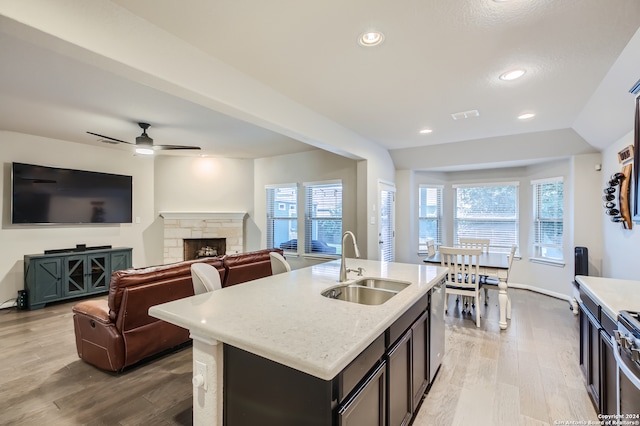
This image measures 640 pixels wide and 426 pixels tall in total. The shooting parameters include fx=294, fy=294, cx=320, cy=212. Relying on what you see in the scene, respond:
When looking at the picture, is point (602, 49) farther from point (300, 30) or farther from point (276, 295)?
point (276, 295)

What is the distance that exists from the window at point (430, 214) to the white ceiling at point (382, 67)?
89.5 inches

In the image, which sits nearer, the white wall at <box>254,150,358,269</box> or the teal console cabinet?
the teal console cabinet

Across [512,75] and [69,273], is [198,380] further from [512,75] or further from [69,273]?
[69,273]

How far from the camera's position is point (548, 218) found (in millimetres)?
5289

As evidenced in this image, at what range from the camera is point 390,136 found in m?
4.72

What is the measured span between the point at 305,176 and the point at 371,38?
12.7ft

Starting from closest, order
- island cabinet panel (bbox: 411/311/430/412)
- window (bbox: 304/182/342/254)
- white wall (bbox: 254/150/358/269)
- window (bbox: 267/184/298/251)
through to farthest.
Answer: island cabinet panel (bbox: 411/311/430/412) → white wall (bbox: 254/150/358/269) → window (bbox: 304/182/342/254) → window (bbox: 267/184/298/251)

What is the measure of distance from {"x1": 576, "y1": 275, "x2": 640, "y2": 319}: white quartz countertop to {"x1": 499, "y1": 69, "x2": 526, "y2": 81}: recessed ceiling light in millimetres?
1796

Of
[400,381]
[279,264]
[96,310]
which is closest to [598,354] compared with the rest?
[400,381]

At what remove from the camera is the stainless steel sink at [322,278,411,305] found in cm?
216

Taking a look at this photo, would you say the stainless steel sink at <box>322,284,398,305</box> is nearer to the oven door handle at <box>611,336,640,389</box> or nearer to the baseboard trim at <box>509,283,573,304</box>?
the oven door handle at <box>611,336,640,389</box>

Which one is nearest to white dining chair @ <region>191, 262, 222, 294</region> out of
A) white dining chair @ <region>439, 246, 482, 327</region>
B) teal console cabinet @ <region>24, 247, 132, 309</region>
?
white dining chair @ <region>439, 246, 482, 327</region>

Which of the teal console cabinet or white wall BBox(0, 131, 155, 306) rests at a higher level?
white wall BBox(0, 131, 155, 306)

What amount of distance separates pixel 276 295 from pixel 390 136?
3.61 m
